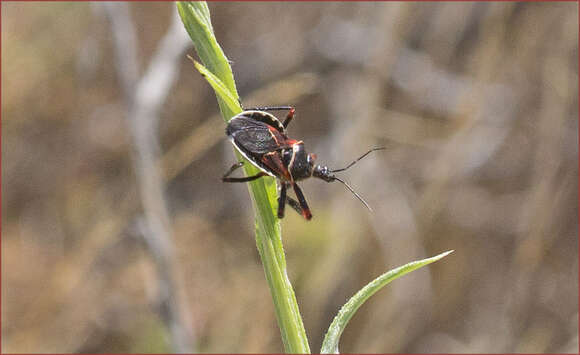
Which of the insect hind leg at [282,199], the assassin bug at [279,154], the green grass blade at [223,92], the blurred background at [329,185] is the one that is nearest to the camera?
the green grass blade at [223,92]

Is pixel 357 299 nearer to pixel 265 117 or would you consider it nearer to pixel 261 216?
pixel 261 216

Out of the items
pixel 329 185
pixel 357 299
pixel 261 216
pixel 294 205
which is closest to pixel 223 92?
pixel 261 216

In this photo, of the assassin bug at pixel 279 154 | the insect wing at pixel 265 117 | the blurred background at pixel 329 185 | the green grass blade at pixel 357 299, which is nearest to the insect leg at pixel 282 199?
the assassin bug at pixel 279 154

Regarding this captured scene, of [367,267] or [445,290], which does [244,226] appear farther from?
[445,290]

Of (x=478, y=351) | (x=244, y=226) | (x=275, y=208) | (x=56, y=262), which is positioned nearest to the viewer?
(x=275, y=208)

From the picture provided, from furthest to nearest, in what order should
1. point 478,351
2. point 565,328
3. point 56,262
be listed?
point 56,262, point 565,328, point 478,351

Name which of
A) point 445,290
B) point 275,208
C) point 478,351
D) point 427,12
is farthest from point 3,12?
point 275,208

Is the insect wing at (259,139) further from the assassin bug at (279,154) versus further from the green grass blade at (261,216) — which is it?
the green grass blade at (261,216)
